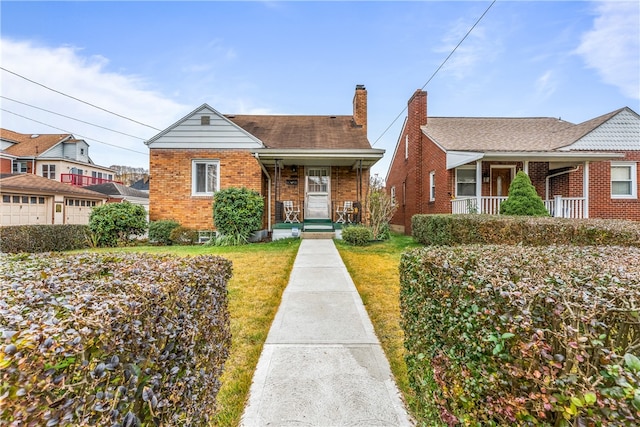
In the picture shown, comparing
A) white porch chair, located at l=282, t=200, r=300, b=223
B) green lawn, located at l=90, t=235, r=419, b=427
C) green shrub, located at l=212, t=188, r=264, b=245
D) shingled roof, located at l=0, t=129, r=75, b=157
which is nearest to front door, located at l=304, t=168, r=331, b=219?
white porch chair, located at l=282, t=200, r=300, b=223

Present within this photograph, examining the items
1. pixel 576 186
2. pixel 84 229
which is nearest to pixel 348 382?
pixel 84 229

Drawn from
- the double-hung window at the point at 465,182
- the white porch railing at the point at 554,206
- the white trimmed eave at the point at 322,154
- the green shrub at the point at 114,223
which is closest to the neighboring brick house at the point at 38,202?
the green shrub at the point at 114,223

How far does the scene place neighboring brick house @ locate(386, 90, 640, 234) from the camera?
435 inches

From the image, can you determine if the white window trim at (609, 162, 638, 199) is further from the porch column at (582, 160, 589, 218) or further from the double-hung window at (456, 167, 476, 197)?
the double-hung window at (456, 167, 476, 197)

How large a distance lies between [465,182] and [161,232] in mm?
13088

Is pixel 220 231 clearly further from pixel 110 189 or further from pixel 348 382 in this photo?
pixel 110 189

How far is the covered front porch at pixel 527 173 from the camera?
10789 millimetres

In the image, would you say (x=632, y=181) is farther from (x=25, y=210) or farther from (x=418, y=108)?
(x=25, y=210)

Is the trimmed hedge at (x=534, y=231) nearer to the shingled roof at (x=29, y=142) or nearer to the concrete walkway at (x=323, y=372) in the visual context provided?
the concrete walkway at (x=323, y=372)

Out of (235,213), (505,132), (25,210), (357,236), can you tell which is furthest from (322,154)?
(25,210)

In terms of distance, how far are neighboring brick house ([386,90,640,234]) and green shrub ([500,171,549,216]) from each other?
1270 millimetres

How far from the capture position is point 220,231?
11.0 m

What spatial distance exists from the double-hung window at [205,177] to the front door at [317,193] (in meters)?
4.07

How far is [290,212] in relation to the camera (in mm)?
13148
